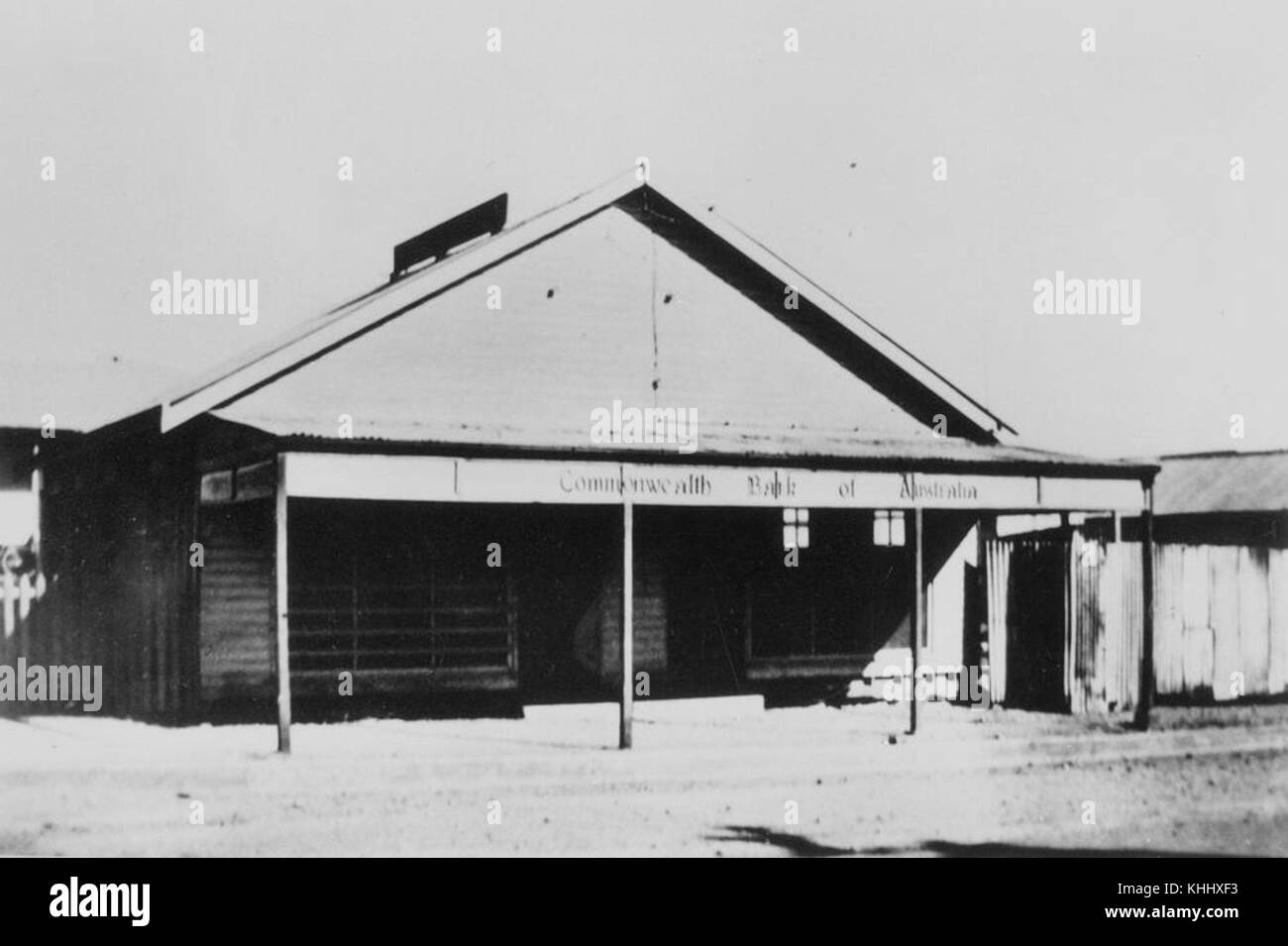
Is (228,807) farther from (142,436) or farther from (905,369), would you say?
(905,369)

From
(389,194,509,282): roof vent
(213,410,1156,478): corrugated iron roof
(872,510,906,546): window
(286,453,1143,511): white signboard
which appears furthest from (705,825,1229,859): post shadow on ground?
(389,194,509,282): roof vent

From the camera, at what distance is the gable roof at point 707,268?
647 inches

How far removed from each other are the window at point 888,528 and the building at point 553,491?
6cm

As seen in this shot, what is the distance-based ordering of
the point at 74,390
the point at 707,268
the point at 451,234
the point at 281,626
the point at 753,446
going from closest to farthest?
1. the point at 281,626
2. the point at 753,446
3. the point at 707,268
4. the point at 451,234
5. the point at 74,390

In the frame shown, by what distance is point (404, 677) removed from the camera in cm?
1744

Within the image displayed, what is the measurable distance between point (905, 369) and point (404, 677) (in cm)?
726

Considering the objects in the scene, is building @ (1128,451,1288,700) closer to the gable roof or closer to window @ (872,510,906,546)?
the gable roof

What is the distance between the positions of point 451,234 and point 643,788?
32.6 feet

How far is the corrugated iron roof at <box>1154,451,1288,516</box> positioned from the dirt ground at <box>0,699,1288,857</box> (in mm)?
18663

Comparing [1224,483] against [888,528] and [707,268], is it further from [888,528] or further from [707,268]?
[707,268]

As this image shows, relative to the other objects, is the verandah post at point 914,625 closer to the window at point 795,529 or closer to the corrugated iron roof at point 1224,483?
the window at point 795,529

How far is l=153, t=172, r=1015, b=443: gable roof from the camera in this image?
16.4m

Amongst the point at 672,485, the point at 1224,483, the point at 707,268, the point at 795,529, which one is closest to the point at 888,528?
the point at 795,529

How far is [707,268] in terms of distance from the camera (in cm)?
1902
